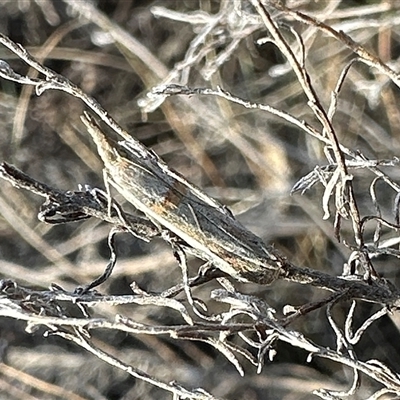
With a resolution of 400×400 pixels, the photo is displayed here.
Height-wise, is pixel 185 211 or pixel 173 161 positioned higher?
pixel 185 211

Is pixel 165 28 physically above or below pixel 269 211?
above

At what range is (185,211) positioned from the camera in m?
0.46

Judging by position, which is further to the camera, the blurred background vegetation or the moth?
the blurred background vegetation

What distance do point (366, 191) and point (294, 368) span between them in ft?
1.26

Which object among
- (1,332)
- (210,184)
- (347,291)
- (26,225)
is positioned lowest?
(1,332)

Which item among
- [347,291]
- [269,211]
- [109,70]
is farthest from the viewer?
[109,70]

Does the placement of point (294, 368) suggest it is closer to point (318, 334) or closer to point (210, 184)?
point (318, 334)

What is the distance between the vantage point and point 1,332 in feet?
4.74

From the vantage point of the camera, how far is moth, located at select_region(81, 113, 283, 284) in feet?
1.50

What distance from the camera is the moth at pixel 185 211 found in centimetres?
46

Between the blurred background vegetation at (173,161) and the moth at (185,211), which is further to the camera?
the blurred background vegetation at (173,161)

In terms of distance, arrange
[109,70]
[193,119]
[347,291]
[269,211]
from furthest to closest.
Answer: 1. [109,70]
2. [193,119]
3. [269,211]
4. [347,291]

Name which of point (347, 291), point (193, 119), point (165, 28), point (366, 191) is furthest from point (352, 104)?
point (347, 291)

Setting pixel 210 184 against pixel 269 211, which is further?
pixel 210 184
